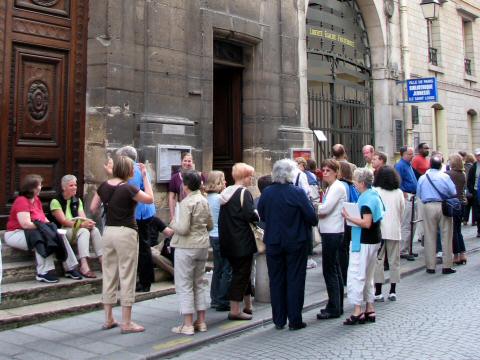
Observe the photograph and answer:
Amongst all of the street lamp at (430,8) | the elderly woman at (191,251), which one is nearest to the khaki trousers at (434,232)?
the elderly woman at (191,251)

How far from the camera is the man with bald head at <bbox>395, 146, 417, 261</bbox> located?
967cm

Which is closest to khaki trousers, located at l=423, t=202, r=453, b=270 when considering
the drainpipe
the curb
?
the curb

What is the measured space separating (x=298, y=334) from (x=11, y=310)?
312cm

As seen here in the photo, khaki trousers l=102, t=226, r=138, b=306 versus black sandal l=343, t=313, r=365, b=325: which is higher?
khaki trousers l=102, t=226, r=138, b=306

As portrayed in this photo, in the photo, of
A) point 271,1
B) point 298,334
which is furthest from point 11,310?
point 271,1

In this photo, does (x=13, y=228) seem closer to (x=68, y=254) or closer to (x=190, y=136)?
(x=68, y=254)

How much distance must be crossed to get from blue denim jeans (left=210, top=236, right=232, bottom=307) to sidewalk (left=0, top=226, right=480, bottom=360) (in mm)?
167

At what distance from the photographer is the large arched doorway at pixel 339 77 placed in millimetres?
13336

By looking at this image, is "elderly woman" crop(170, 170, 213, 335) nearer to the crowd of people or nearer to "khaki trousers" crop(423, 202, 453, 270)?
the crowd of people

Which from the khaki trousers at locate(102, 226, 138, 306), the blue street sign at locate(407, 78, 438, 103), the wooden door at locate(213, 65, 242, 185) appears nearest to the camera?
the khaki trousers at locate(102, 226, 138, 306)

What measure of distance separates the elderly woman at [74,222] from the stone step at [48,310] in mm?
503

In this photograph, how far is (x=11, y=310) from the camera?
5895 mm

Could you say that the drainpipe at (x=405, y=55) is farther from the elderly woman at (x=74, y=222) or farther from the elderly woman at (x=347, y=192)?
the elderly woman at (x=74, y=222)

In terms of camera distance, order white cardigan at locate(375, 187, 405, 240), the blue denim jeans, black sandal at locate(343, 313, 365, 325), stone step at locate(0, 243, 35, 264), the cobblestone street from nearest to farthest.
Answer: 1. the cobblestone street
2. black sandal at locate(343, 313, 365, 325)
3. the blue denim jeans
4. stone step at locate(0, 243, 35, 264)
5. white cardigan at locate(375, 187, 405, 240)
